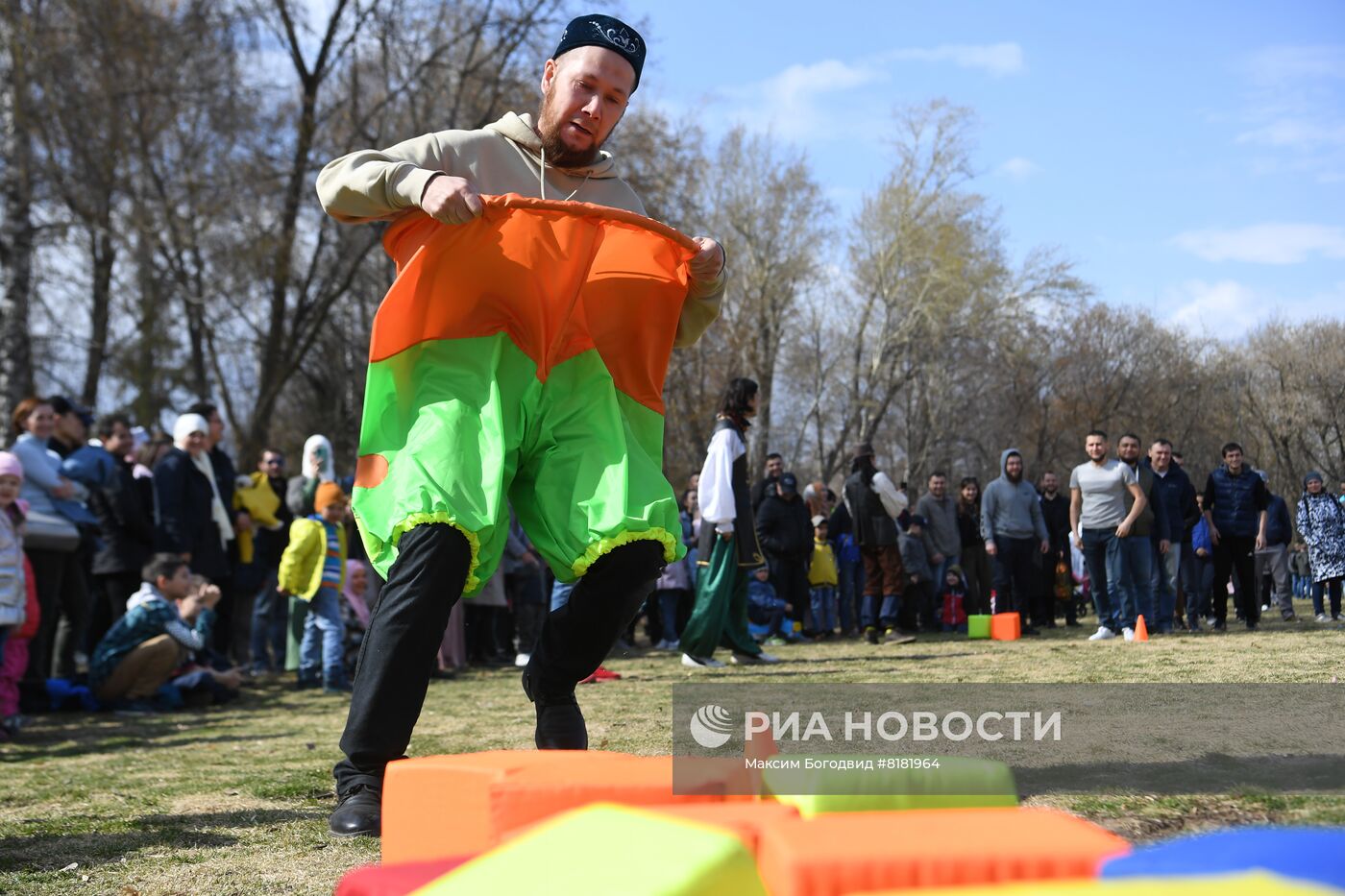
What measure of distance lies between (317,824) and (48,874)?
0.67 m

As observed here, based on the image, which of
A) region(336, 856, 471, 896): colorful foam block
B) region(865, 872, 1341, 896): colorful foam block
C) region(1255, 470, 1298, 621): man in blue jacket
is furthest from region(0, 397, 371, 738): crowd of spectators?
region(1255, 470, 1298, 621): man in blue jacket

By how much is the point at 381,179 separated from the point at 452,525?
0.91 m

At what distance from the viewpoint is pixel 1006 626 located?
43.4 ft

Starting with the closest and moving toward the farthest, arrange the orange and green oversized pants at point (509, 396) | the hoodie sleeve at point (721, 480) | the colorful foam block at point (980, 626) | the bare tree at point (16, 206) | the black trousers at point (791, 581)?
the orange and green oversized pants at point (509, 396) < the hoodie sleeve at point (721, 480) < the colorful foam block at point (980, 626) < the black trousers at point (791, 581) < the bare tree at point (16, 206)

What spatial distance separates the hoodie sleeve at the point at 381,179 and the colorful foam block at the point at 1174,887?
7.73 feet

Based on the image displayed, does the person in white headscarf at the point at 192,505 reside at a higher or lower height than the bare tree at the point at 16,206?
lower

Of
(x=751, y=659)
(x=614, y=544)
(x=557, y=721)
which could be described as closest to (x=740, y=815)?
(x=614, y=544)

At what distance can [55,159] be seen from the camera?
15773 millimetres

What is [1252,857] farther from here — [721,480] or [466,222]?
[721,480]

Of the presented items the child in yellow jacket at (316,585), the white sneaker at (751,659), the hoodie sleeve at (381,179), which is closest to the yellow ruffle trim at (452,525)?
the hoodie sleeve at (381,179)

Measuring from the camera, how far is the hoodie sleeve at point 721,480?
31.9ft

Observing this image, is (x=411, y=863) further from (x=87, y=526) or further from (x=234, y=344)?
(x=234, y=344)

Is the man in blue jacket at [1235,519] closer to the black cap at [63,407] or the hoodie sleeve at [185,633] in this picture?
the hoodie sleeve at [185,633]

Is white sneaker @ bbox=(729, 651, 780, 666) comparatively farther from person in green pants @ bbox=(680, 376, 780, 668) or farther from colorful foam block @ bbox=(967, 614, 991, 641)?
colorful foam block @ bbox=(967, 614, 991, 641)
